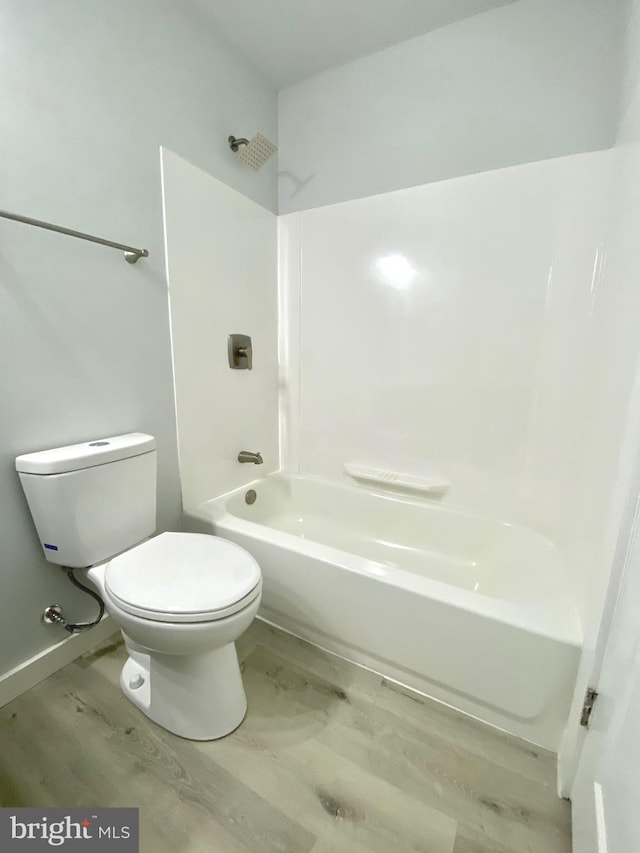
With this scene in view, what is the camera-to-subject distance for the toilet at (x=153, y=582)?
854mm

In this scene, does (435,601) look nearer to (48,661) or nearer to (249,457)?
(249,457)

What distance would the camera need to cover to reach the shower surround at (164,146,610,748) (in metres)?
1.04

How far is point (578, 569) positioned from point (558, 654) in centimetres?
29

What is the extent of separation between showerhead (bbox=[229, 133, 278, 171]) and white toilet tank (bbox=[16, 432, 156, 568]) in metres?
1.30

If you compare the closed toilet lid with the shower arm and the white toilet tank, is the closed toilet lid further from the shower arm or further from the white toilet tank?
the shower arm

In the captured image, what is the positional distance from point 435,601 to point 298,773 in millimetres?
573

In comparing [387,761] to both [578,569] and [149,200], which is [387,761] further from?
[149,200]

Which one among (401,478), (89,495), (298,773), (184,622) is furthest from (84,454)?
(401,478)

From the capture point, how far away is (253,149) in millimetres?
1476

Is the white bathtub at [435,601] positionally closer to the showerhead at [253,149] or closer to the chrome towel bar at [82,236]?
the chrome towel bar at [82,236]

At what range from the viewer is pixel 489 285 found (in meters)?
1.43

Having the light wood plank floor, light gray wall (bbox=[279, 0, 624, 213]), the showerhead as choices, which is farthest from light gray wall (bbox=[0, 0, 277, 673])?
light gray wall (bbox=[279, 0, 624, 213])

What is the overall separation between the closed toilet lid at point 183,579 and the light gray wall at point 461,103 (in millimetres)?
1722

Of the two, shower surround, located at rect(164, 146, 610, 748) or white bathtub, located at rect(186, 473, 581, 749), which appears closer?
white bathtub, located at rect(186, 473, 581, 749)
